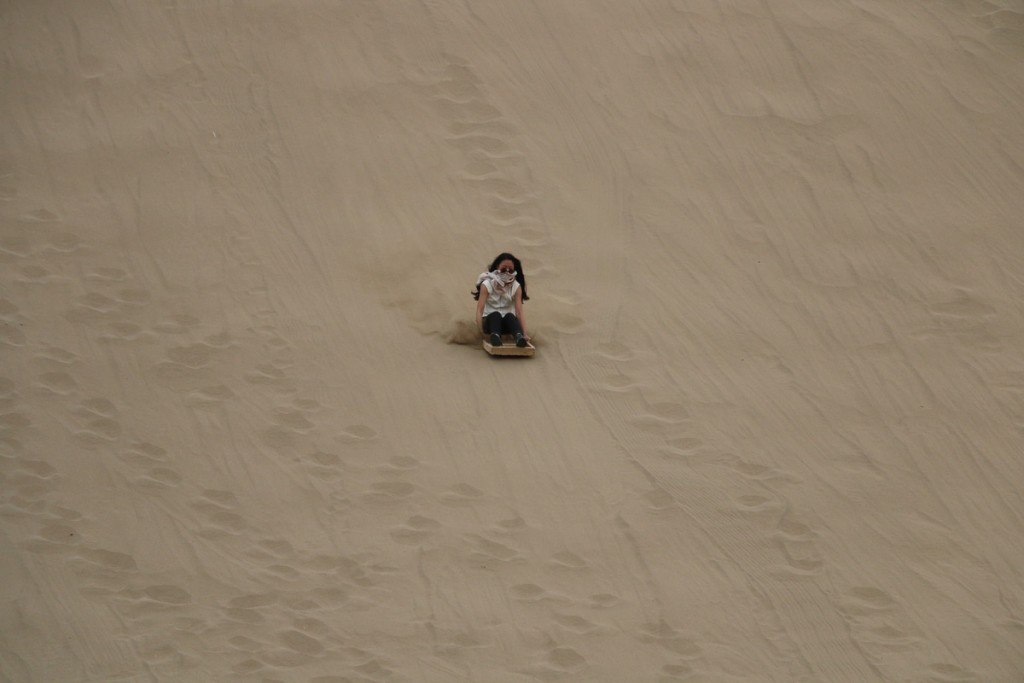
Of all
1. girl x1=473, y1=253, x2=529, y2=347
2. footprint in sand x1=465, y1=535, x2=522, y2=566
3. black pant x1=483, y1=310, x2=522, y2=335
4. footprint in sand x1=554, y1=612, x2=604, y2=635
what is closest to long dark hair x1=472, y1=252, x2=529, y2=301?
girl x1=473, y1=253, x2=529, y2=347

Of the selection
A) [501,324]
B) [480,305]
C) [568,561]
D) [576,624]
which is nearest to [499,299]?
[480,305]

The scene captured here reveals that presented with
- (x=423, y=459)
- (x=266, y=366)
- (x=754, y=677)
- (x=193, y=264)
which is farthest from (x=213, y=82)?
(x=754, y=677)

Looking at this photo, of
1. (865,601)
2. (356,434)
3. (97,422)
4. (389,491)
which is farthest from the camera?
(356,434)

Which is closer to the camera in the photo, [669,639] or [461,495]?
[669,639]

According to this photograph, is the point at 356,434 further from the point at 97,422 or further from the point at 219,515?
the point at 97,422

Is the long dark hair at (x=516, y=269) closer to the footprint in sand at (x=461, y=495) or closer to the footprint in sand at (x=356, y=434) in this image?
the footprint in sand at (x=356, y=434)

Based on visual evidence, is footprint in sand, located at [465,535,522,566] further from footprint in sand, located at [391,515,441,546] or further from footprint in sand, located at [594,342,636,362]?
footprint in sand, located at [594,342,636,362]
